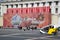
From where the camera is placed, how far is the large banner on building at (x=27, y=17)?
3167 inches

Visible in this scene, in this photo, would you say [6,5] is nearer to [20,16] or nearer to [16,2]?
[16,2]

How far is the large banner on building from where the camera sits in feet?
264

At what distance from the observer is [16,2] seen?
93812mm

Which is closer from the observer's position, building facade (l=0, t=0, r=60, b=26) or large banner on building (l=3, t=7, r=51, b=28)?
large banner on building (l=3, t=7, r=51, b=28)

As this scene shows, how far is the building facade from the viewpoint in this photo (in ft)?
269

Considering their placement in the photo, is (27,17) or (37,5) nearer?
(27,17)

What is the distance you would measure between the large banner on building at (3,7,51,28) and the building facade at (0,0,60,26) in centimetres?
256

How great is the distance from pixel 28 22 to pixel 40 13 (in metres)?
5.22

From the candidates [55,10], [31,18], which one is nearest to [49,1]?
[55,10]

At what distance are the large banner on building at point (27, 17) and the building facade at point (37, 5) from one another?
256 centimetres

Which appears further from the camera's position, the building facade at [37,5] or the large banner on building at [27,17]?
the building facade at [37,5]

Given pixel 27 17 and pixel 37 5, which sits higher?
pixel 37 5

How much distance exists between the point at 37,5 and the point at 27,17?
7816 millimetres

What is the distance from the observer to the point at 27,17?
83.7 m
